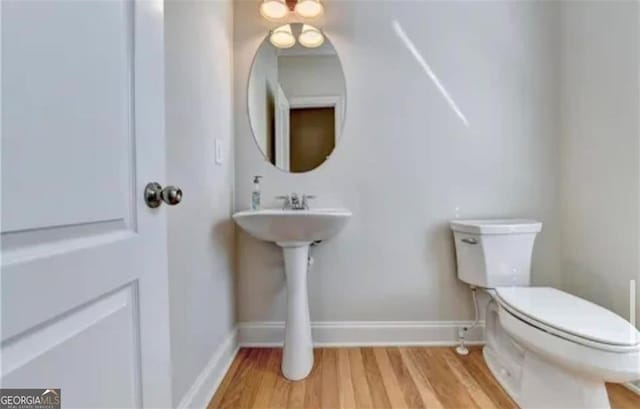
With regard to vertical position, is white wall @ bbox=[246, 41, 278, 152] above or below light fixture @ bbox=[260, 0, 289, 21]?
below

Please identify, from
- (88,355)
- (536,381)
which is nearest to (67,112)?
(88,355)

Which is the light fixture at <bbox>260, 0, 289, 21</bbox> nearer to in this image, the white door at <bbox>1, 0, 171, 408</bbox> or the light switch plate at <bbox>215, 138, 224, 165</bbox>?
the light switch plate at <bbox>215, 138, 224, 165</bbox>

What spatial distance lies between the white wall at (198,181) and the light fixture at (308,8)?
0.39 meters

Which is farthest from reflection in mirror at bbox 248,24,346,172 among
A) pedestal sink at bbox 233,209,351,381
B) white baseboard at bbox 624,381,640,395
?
white baseboard at bbox 624,381,640,395

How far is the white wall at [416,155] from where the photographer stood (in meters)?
1.95

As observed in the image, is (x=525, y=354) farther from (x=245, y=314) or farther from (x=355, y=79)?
(x=355, y=79)

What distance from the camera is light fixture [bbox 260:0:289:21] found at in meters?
1.88

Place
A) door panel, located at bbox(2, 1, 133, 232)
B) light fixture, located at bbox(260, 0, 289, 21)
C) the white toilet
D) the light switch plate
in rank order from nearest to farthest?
door panel, located at bbox(2, 1, 133, 232), the white toilet, the light switch plate, light fixture, located at bbox(260, 0, 289, 21)

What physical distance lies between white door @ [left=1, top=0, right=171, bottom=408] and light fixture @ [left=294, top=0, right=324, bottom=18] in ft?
4.33

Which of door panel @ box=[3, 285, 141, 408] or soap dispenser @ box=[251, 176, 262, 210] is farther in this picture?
soap dispenser @ box=[251, 176, 262, 210]

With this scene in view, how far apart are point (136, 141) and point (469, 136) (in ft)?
5.95

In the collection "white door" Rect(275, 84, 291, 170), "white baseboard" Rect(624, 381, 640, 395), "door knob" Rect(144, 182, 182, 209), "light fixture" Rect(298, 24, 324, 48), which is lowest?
"white baseboard" Rect(624, 381, 640, 395)

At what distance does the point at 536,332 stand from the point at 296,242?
3.39 feet

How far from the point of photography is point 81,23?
20.2 inches
